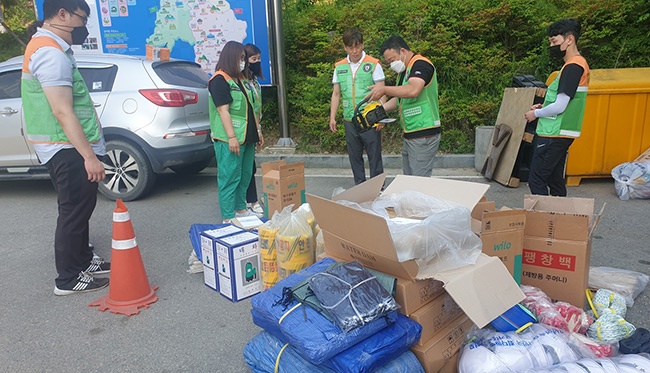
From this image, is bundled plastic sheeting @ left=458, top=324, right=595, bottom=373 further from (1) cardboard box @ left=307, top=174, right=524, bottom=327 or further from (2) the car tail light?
(2) the car tail light

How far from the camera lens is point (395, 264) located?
97.4 inches

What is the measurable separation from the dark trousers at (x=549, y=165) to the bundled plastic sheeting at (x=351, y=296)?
252cm

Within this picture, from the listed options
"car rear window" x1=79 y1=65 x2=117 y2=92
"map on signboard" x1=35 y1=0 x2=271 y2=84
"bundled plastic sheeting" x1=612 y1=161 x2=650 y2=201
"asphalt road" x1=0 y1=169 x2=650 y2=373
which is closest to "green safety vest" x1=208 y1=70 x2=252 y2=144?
"asphalt road" x1=0 y1=169 x2=650 y2=373

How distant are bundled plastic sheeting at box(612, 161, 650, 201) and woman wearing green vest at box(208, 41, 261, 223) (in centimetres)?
408

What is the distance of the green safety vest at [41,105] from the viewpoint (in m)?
3.30

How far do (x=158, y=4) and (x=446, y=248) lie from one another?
7.18 m

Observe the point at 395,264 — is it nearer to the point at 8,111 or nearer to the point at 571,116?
the point at 571,116

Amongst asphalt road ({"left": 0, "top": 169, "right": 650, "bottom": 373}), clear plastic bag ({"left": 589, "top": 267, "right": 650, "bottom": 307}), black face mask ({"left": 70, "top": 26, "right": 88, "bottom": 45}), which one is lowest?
asphalt road ({"left": 0, "top": 169, "right": 650, "bottom": 373})

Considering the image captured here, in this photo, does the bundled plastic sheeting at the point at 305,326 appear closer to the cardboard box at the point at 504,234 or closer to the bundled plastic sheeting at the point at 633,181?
the cardboard box at the point at 504,234

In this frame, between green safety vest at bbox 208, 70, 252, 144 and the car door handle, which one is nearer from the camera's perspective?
green safety vest at bbox 208, 70, 252, 144

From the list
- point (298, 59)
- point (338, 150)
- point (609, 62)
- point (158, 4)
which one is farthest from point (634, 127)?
point (158, 4)

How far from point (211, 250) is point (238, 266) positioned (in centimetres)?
28

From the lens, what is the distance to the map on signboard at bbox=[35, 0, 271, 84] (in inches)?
309

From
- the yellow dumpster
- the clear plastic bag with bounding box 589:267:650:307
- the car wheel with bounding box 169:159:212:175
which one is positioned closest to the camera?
the clear plastic bag with bounding box 589:267:650:307
